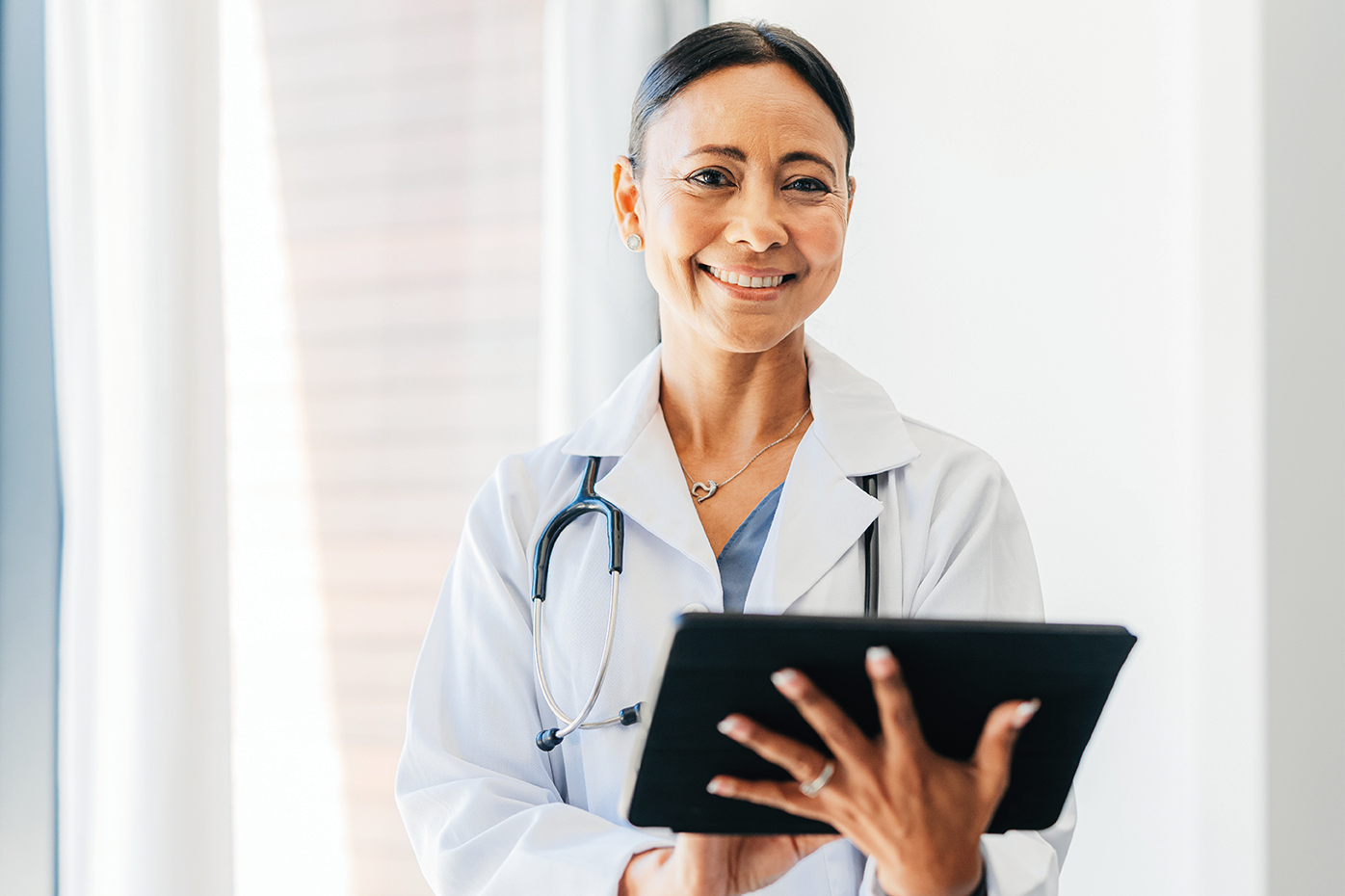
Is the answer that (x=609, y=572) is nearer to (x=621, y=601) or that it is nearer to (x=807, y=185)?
(x=621, y=601)

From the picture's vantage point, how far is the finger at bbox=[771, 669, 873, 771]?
776 mm

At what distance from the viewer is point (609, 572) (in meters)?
1.24

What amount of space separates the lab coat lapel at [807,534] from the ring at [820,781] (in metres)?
0.32

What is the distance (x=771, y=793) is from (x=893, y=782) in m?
0.10

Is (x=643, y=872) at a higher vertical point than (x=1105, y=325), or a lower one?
lower

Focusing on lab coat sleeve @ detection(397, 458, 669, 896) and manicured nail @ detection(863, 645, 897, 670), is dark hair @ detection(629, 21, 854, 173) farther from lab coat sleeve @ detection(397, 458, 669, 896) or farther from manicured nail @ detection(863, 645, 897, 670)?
manicured nail @ detection(863, 645, 897, 670)

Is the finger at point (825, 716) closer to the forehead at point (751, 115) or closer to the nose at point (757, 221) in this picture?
the nose at point (757, 221)

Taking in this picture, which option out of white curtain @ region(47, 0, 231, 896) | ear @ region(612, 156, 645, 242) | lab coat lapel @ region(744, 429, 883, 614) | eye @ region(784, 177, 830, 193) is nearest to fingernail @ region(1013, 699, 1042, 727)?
lab coat lapel @ region(744, 429, 883, 614)

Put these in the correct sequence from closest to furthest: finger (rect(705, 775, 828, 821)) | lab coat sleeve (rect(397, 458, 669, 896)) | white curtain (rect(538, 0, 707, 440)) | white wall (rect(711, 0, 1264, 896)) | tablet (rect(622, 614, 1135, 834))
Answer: tablet (rect(622, 614, 1135, 834)), finger (rect(705, 775, 828, 821)), lab coat sleeve (rect(397, 458, 669, 896)), white wall (rect(711, 0, 1264, 896)), white curtain (rect(538, 0, 707, 440))

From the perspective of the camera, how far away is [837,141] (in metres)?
1.27

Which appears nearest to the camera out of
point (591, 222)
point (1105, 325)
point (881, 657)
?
point (881, 657)

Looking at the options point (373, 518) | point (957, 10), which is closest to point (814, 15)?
point (957, 10)

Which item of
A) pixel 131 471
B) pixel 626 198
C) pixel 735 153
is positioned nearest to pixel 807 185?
pixel 735 153

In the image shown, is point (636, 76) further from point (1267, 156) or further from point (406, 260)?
A: point (1267, 156)
